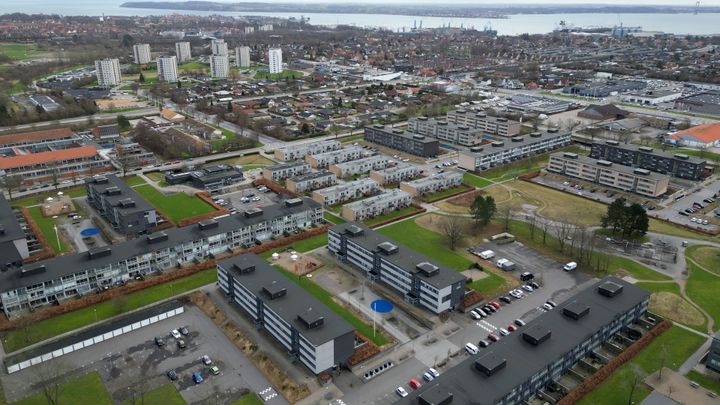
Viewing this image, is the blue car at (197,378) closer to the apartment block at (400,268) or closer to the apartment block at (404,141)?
the apartment block at (400,268)

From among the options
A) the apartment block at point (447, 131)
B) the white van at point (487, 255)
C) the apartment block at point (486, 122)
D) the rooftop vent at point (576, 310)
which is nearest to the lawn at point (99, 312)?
the white van at point (487, 255)

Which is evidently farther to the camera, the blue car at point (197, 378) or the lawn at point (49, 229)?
the lawn at point (49, 229)

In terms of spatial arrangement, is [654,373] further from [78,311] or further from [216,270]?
[78,311]

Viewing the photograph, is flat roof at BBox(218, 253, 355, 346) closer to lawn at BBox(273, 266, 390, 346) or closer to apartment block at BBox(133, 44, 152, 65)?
lawn at BBox(273, 266, 390, 346)

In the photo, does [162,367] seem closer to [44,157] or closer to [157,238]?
[157,238]

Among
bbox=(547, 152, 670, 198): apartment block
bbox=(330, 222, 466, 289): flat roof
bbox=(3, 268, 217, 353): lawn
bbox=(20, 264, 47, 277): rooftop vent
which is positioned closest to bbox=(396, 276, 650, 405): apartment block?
bbox=(330, 222, 466, 289): flat roof

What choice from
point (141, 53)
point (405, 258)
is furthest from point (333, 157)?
point (141, 53)

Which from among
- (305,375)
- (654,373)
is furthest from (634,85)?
(305,375)
